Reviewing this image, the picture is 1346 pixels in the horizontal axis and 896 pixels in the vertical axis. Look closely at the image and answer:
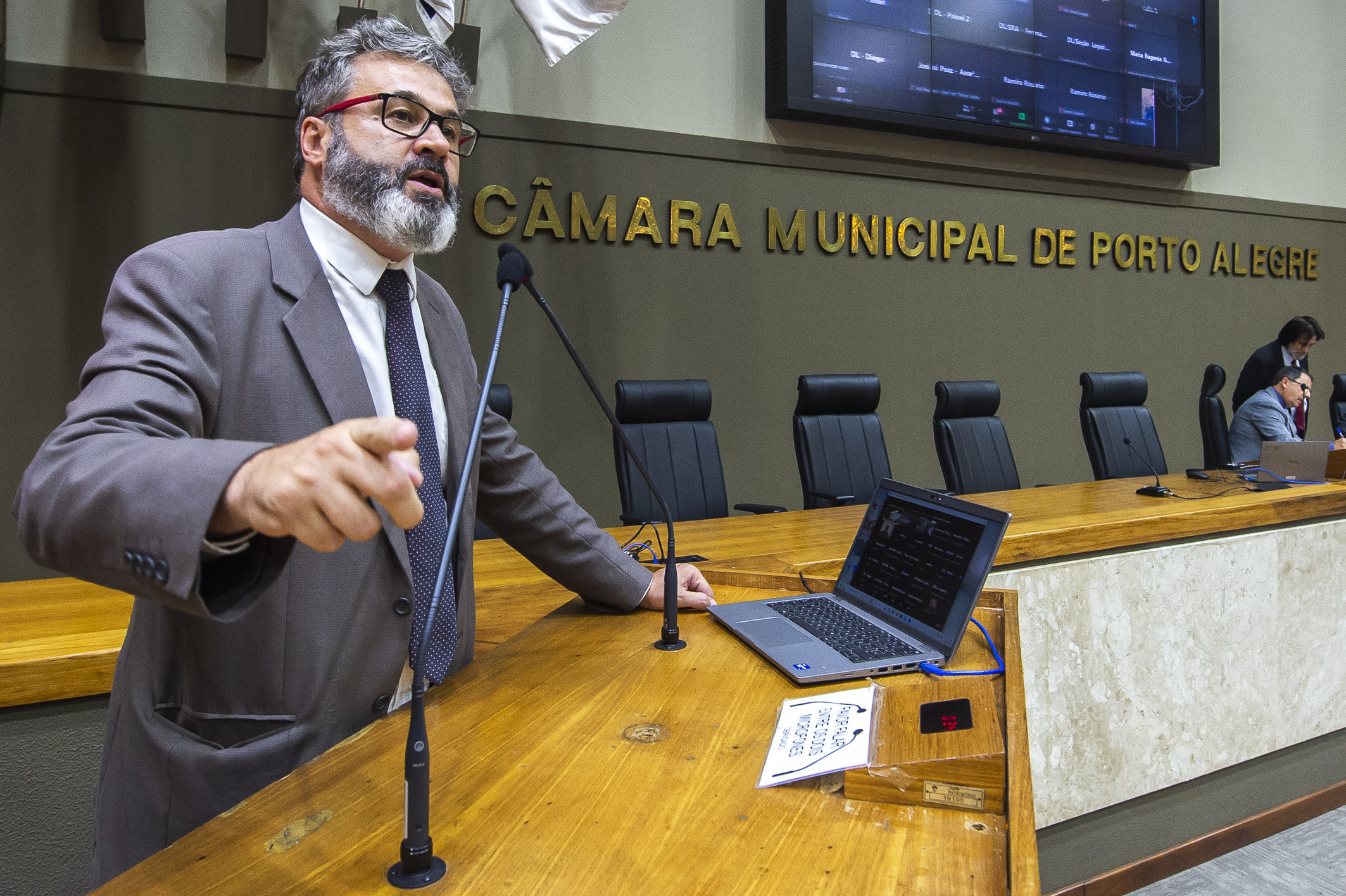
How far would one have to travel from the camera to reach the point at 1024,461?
5.31 metres

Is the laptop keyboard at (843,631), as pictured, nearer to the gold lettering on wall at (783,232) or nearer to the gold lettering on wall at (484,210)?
the gold lettering on wall at (484,210)

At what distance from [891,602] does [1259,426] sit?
13.9 feet

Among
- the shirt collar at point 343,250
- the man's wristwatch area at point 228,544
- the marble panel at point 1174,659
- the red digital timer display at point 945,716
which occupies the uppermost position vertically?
the shirt collar at point 343,250

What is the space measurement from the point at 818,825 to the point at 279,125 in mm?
3782

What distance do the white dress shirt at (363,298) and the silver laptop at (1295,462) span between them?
330 cm

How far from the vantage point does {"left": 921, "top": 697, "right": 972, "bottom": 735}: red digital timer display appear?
2.94 ft

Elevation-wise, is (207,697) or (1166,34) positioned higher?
(1166,34)

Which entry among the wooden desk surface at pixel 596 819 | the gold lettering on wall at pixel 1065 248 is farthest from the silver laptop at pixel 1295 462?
the wooden desk surface at pixel 596 819

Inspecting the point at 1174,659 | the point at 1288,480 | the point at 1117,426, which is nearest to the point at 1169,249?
the point at 1117,426

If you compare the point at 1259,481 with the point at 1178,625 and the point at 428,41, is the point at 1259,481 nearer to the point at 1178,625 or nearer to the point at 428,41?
the point at 1178,625

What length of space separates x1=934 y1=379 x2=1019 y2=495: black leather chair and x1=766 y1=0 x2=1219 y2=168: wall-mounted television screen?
5.26 feet

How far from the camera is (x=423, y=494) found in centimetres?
111

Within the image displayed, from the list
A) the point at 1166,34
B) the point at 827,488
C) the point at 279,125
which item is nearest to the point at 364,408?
the point at 827,488

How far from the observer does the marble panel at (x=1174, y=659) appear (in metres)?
2.13
